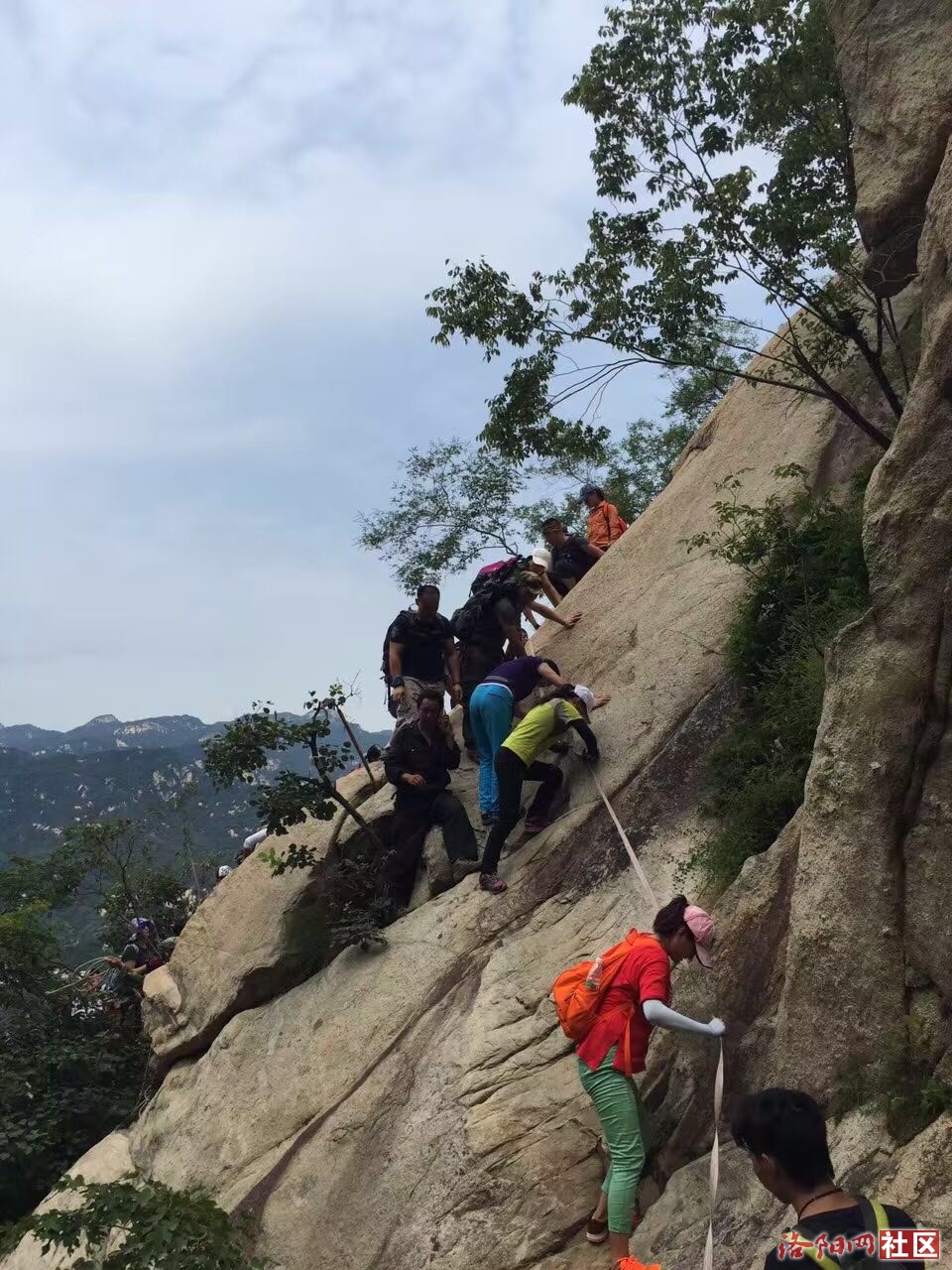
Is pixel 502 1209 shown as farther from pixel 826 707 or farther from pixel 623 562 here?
pixel 623 562

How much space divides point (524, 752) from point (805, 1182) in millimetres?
6046

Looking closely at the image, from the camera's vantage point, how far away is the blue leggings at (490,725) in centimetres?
979

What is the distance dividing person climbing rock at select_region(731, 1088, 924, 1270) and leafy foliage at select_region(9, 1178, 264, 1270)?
5.53 meters

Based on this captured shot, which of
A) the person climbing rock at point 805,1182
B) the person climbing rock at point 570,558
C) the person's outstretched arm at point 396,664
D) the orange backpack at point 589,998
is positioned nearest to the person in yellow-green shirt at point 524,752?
the person's outstretched arm at point 396,664

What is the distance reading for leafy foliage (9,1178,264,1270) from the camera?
7539 millimetres

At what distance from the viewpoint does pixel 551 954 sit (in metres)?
8.54

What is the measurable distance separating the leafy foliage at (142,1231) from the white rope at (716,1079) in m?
3.67

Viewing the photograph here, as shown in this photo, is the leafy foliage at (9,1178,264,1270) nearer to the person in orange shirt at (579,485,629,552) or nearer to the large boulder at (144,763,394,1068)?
the large boulder at (144,763,394,1068)

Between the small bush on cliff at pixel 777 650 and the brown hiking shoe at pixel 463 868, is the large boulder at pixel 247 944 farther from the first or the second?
the small bush on cliff at pixel 777 650

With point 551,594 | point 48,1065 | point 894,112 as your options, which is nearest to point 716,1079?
point 894,112

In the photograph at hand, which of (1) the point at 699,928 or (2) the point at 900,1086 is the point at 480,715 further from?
(2) the point at 900,1086

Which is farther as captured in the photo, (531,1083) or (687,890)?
(687,890)

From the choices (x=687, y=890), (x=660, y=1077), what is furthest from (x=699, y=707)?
(x=660, y=1077)

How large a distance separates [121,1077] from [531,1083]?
23.0 feet
